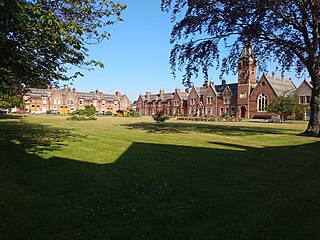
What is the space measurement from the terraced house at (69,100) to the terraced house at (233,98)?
2654 cm

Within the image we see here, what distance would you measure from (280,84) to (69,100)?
78586mm

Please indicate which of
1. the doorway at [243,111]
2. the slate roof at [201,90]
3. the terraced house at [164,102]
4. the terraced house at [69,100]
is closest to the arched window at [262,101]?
the doorway at [243,111]

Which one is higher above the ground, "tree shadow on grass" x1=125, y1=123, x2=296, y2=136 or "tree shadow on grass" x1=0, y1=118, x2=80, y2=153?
"tree shadow on grass" x1=0, y1=118, x2=80, y2=153

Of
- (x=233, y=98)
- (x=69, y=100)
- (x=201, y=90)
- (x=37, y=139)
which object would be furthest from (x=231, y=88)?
(x=37, y=139)

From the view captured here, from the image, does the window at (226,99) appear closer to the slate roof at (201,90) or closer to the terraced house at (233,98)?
the terraced house at (233,98)

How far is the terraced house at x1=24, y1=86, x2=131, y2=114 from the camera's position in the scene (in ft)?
313

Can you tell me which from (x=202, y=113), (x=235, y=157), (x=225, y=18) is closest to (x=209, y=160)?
(x=235, y=157)

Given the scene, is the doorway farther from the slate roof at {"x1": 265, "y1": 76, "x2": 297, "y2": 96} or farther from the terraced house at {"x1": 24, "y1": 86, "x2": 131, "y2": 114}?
the terraced house at {"x1": 24, "y1": 86, "x2": 131, "y2": 114}

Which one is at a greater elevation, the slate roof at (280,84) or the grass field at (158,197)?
the slate roof at (280,84)

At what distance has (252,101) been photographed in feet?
218

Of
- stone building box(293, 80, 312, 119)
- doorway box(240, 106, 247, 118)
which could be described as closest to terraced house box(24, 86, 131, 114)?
doorway box(240, 106, 247, 118)

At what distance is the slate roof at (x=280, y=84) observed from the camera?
63.1 m

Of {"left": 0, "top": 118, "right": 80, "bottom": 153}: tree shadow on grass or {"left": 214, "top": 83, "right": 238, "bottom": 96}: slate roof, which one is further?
{"left": 214, "top": 83, "right": 238, "bottom": 96}: slate roof

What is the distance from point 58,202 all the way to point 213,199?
3.24 m
